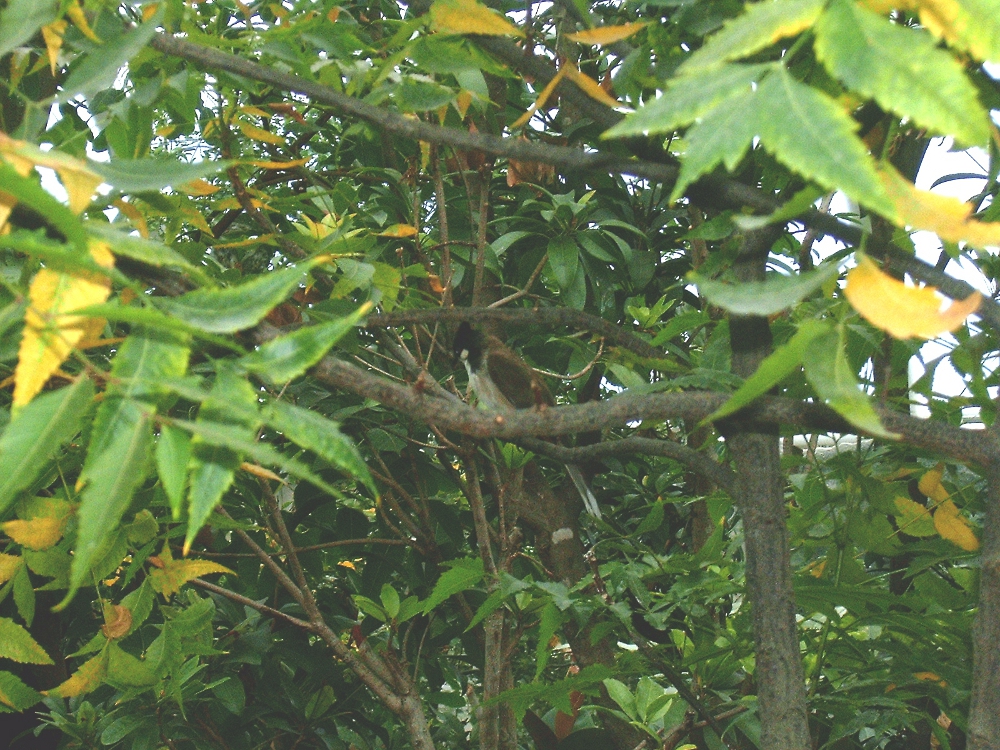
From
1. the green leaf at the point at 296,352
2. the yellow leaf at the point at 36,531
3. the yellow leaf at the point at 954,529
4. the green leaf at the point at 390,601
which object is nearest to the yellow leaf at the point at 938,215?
the green leaf at the point at 296,352

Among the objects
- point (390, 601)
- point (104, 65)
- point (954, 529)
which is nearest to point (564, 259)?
point (390, 601)

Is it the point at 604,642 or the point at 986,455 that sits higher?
the point at 986,455

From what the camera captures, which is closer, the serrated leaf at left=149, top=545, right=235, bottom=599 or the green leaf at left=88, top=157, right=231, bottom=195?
the green leaf at left=88, top=157, right=231, bottom=195

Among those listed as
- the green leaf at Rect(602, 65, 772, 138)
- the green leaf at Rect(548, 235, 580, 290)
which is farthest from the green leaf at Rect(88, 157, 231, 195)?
the green leaf at Rect(548, 235, 580, 290)

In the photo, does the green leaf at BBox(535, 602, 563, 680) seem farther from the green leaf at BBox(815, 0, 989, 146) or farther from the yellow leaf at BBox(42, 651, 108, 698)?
the green leaf at BBox(815, 0, 989, 146)

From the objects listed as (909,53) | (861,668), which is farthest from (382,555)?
(909,53)

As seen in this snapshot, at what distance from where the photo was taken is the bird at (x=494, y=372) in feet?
6.25

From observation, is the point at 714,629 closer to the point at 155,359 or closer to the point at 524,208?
the point at 524,208

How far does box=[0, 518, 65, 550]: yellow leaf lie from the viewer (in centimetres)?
86

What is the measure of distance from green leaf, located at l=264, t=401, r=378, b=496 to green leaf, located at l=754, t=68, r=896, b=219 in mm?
252

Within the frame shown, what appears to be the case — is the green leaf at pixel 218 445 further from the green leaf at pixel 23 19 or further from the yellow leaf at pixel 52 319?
the green leaf at pixel 23 19

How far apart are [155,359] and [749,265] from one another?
0.59 m

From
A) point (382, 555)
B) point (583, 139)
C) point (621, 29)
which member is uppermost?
point (583, 139)

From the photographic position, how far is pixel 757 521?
830 mm
